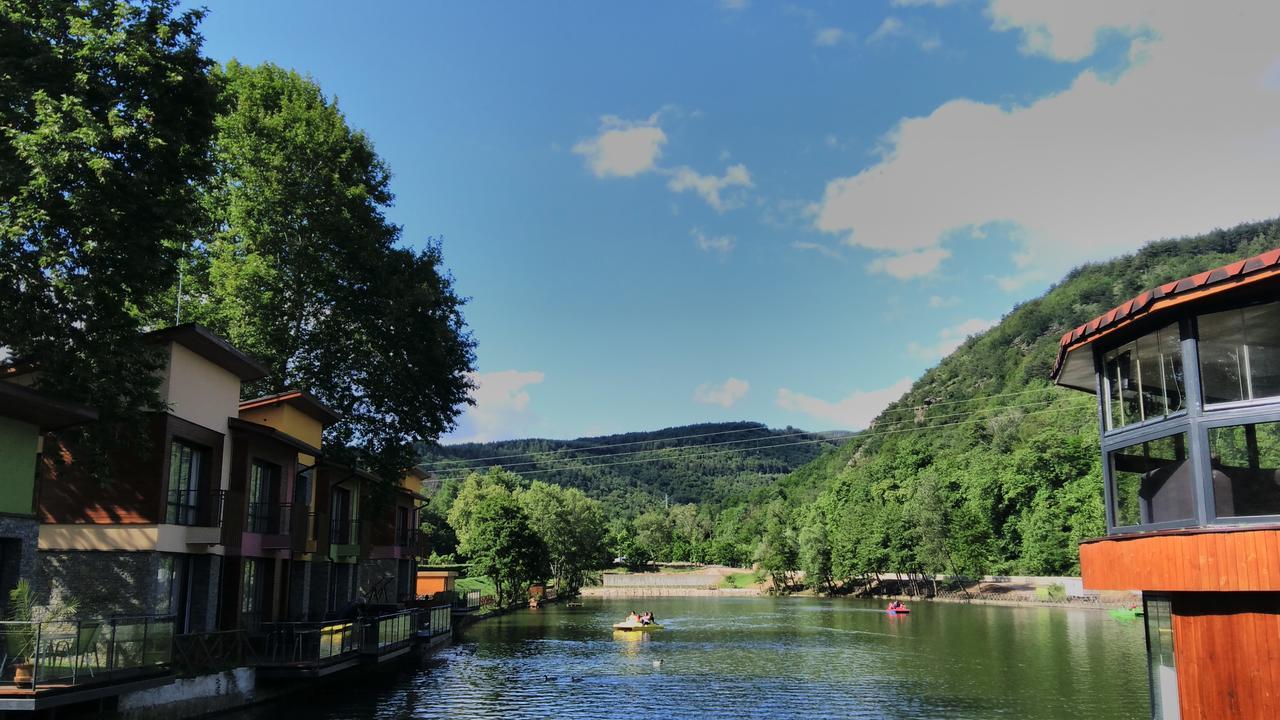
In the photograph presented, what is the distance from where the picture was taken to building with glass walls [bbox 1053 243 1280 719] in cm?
1423

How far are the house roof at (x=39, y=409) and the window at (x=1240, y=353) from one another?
22996 millimetres

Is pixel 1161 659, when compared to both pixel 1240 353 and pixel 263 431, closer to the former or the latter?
pixel 1240 353

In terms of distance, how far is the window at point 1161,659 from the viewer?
A: 1619 centimetres

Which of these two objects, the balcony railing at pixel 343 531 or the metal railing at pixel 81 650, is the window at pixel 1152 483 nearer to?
the metal railing at pixel 81 650

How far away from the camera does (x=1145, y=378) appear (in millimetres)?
17312

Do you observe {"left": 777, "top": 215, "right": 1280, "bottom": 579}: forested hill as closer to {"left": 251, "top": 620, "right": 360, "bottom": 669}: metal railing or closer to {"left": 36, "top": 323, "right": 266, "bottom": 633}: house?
{"left": 251, "top": 620, "right": 360, "bottom": 669}: metal railing

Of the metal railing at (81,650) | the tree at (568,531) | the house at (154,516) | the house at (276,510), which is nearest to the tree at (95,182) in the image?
the house at (154,516)

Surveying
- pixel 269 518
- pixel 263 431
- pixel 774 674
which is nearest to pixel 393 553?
pixel 269 518

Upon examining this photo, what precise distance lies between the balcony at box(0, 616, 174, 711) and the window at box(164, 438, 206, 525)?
4.85 m

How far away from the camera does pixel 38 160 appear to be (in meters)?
19.9

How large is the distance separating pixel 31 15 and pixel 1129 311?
25.6 metres

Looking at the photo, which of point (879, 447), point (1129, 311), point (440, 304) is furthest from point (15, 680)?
point (879, 447)

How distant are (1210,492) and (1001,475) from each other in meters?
86.4

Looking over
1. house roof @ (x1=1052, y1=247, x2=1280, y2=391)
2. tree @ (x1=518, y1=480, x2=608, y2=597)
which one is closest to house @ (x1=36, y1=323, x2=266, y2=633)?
house roof @ (x1=1052, y1=247, x2=1280, y2=391)
